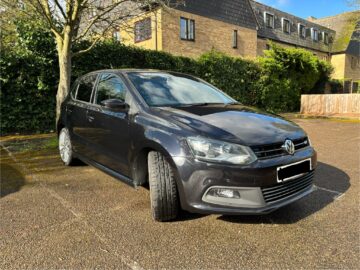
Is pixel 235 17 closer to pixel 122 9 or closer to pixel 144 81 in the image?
pixel 122 9

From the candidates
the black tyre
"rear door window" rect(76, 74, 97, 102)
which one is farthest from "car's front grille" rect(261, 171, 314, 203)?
the black tyre

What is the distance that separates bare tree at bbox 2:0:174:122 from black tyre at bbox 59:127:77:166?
138cm

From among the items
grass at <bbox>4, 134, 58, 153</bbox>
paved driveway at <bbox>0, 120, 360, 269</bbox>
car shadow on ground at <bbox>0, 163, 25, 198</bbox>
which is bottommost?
paved driveway at <bbox>0, 120, 360, 269</bbox>

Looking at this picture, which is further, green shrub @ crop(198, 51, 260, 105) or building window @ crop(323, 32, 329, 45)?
building window @ crop(323, 32, 329, 45)

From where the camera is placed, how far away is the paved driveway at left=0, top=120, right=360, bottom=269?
2.59 m

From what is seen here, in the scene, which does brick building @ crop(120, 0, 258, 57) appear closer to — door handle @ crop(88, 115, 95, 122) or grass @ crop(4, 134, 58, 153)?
grass @ crop(4, 134, 58, 153)

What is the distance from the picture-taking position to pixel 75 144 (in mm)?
5020

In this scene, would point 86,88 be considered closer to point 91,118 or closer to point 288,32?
point 91,118

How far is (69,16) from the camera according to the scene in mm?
7344

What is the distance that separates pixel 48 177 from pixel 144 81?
89.4 inches

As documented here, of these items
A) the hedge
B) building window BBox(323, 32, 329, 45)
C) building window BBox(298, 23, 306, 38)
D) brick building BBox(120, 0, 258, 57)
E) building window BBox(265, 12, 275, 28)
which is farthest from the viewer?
building window BBox(323, 32, 329, 45)

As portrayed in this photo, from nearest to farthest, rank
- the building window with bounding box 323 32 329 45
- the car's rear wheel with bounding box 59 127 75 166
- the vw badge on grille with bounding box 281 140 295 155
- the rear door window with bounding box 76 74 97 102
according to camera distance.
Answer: the vw badge on grille with bounding box 281 140 295 155 → the rear door window with bounding box 76 74 97 102 → the car's rear wheel with bounding box 59 127 75 166 → the building window with bounding box 323 32 329 45

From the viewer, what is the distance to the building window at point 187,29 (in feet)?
66.4

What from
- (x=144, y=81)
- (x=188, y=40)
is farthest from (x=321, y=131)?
(x=188, y=40)
